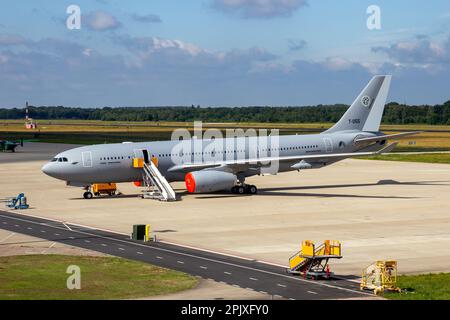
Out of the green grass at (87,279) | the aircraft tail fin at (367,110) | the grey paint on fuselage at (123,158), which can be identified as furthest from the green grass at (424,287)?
the aircraft tail fin at (367,110)

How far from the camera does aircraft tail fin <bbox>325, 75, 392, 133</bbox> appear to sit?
84062 millimetres

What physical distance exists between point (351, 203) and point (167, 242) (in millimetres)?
23475

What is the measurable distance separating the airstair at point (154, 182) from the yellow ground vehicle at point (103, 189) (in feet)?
12.6

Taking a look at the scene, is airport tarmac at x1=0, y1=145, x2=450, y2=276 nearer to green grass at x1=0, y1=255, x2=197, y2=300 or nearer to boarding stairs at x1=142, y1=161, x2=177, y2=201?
boarding stairs at x1=142, y1=161, x2=177, y2=201

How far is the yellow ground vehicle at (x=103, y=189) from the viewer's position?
73375 mm

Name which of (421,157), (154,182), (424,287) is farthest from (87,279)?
(421,157)

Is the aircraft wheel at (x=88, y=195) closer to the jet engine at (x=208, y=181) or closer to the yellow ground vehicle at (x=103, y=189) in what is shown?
the yellow ground vehicle at (x=103, y=189)

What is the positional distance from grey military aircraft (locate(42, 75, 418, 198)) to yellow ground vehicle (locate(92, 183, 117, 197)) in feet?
3.10

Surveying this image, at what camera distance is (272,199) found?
234ft

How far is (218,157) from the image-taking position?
74.5 metres

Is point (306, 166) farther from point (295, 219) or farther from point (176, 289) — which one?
point (176, 289)
